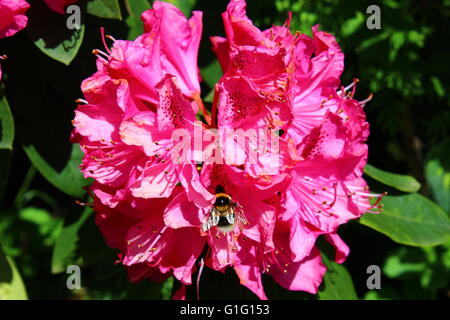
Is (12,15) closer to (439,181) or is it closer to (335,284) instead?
(335,284)

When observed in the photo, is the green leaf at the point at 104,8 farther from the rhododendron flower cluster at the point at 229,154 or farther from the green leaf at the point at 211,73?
the green leaf at the point at 211,73

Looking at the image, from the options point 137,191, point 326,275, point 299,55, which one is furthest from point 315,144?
point 326,275

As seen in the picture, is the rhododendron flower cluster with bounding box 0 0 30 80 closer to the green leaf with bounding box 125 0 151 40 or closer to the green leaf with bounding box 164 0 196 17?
the green leaf with bounding box 125 0 151 40

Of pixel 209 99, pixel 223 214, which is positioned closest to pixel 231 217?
pixel 223 214

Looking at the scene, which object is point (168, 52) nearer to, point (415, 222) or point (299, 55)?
point (299, 55)

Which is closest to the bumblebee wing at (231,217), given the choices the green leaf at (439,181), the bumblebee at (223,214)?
the bumblebee at (223,214)
